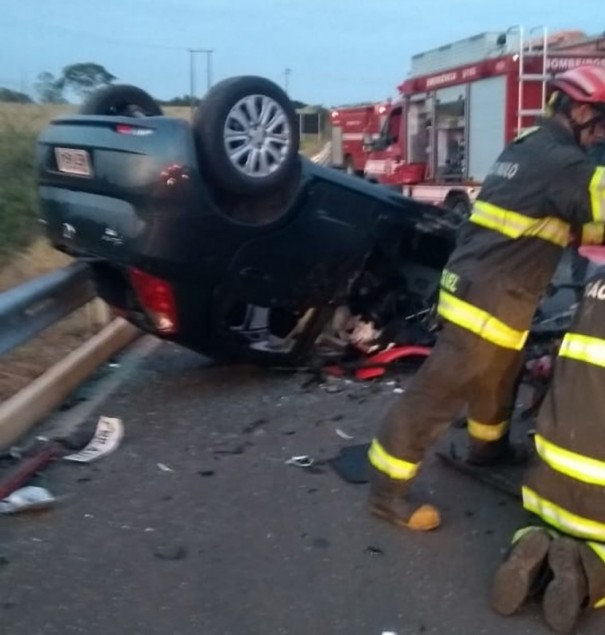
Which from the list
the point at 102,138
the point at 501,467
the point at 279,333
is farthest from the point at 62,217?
the point at 501,467

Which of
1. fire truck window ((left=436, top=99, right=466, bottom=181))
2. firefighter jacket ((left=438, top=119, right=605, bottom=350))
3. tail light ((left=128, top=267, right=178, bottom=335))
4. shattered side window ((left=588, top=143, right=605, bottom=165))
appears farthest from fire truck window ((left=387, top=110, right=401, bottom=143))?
firefighter jacket ((left=438, top=119, right=605, bottom=350))

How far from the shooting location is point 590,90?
485cm

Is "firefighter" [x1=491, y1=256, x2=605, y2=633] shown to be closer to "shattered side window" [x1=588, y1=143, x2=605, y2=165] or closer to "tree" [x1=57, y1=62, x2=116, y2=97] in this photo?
"shattered side window" [x1=588, y1=143, x2=605, y2=165]

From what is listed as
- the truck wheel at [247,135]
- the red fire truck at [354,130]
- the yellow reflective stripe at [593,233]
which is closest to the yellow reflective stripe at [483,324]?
the yellow reflective stripe at [593,233]

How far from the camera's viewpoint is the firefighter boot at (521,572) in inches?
160

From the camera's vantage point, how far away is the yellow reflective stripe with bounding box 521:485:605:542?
406 cm

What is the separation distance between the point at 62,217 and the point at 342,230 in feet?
5.77

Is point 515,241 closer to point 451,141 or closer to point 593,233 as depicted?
point 593,233

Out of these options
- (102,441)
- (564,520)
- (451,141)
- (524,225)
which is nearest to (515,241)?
(524,225)

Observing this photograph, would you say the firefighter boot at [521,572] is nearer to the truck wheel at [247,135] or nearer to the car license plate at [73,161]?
the truck wheel at [247,135]

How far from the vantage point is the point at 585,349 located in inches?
165

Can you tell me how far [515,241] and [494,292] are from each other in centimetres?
23

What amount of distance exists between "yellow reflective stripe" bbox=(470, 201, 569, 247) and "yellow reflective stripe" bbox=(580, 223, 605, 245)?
5.2 inches

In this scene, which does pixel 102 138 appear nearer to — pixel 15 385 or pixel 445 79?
pixel 15 385
